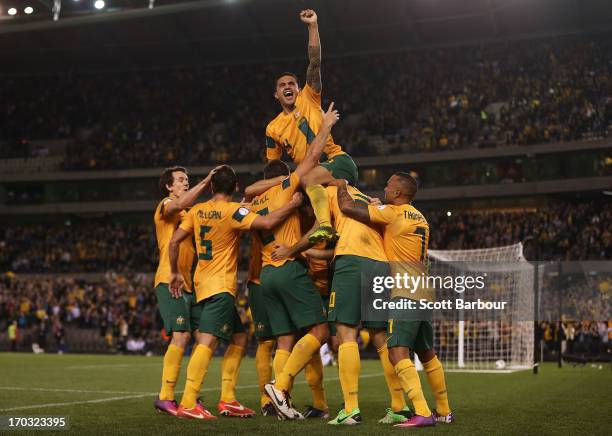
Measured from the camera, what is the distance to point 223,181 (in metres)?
8.30

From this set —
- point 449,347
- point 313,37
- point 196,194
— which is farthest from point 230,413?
point 449,347

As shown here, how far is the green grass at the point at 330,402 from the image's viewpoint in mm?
7121

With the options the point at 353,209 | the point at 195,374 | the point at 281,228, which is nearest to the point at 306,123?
the point at 281,228

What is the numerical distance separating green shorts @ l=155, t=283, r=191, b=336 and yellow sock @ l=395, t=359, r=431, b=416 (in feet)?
7.72

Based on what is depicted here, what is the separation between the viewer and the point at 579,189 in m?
38.0

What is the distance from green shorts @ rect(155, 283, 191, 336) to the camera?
335 inches

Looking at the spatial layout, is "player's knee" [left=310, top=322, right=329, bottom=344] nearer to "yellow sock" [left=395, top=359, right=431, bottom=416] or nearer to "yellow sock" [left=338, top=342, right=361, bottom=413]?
"yellow sock" [left=338, top=342, right=361, bottom=413]

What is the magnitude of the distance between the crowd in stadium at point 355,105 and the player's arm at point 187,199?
104 feet

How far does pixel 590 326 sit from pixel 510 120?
64.3 feet

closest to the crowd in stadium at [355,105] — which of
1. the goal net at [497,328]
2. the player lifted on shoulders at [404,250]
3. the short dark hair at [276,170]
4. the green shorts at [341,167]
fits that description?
the goal net at [497,328]

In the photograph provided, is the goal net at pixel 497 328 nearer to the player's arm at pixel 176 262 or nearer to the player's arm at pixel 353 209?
the player's arm at pixel 176 262

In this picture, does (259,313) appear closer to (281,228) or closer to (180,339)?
(180,339)

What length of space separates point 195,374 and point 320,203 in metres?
2.04

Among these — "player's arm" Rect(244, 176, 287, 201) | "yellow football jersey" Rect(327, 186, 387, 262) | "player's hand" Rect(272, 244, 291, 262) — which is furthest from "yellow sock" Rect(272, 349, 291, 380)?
"player's arm" Rect(244, 176, 287, 201)
